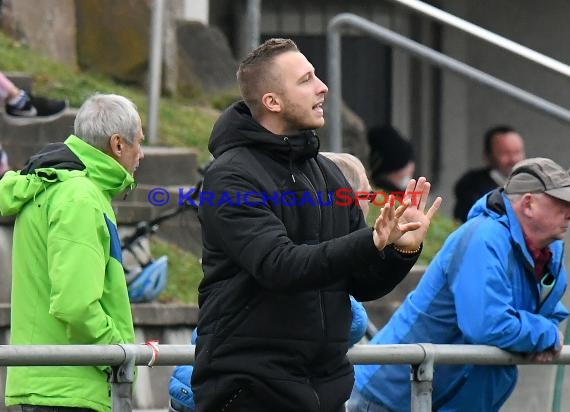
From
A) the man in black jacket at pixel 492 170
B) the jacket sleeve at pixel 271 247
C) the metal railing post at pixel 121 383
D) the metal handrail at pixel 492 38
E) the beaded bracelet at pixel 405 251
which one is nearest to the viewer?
the jacket sleeve at pixel 271 247

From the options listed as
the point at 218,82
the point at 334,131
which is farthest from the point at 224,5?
the point at 334,131

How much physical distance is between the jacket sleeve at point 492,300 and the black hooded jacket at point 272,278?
36.7 inches

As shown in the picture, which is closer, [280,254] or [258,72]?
[280,254]

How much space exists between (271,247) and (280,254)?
0.03 metres

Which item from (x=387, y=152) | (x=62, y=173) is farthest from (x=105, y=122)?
(x=387, y=152)

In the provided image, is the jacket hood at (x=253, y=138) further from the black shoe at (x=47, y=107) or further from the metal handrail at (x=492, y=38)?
the black shoe at (x=47, y=107)

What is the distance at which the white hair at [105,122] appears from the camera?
17.3 feet

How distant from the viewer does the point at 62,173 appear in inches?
202

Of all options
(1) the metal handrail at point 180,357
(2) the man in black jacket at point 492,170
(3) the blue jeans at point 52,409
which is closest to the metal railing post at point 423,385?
(1) the metal handrail at point 180,357

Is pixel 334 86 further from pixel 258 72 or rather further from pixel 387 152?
pixel 258 72

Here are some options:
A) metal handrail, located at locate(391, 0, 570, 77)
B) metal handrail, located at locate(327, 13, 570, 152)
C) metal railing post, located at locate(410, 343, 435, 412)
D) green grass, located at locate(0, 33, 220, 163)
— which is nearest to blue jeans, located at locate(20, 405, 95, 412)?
metal railing post, located at locate(410, 343, 435, 412)

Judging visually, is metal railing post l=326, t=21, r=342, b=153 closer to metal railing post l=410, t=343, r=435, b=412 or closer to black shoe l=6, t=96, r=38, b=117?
black shoe l=6, t=96, r=38, b=117

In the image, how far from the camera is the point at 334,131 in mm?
8203

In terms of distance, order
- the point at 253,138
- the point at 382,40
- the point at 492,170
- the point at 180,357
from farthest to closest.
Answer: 1. the point at 492,170
2. the point at 382,40
3. the point at 180,357
4. the point at 253,138
